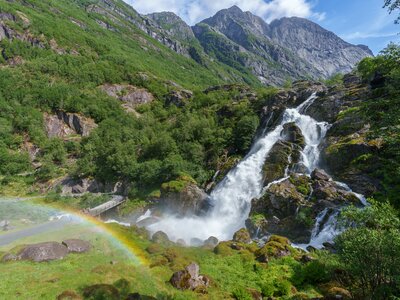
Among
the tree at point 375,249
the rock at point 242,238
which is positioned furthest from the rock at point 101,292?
the rock at point 242,238

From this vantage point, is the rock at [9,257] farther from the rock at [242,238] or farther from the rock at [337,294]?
the rock at [337,294]

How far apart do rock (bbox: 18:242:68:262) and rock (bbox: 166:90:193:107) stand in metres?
93.3

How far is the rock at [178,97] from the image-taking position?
118512 millimetres

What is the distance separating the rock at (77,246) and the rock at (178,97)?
90958 millimetres

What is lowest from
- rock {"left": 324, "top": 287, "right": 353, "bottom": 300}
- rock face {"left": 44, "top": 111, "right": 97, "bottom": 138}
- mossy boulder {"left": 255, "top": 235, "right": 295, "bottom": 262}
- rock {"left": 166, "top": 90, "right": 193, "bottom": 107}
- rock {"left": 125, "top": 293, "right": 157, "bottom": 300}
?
rock face {"left": 44, "top": 111, "right": 97, "bottom": 138}

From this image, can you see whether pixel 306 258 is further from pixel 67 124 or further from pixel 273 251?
pixel 67 124

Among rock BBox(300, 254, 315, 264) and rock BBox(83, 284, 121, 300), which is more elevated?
rock BBox(300, 254, 315, 264)

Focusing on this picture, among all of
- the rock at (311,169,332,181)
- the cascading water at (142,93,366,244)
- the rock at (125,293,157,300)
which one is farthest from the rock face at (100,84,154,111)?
the rock at (125,293,157,300)

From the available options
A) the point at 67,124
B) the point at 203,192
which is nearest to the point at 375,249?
the point at 203,192

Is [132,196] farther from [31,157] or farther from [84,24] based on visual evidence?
[84,24]

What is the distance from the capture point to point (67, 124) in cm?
10494

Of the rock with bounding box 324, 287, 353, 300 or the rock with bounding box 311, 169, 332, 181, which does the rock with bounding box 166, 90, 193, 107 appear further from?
the rock with bounding box 324, 287, 353, 300

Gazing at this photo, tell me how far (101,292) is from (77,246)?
35.2ft

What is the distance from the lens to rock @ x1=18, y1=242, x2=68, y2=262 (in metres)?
25.4
